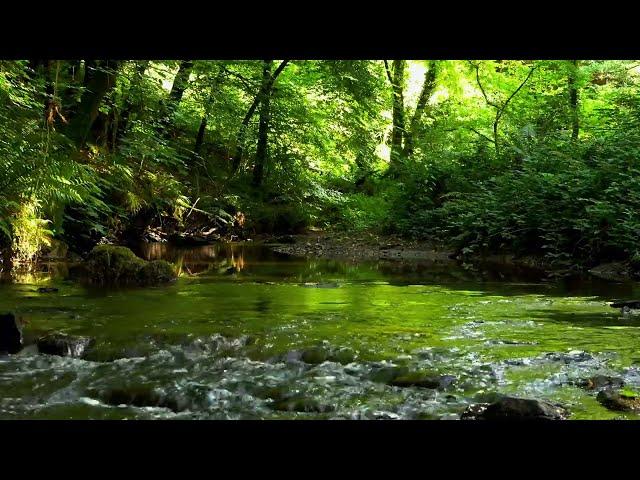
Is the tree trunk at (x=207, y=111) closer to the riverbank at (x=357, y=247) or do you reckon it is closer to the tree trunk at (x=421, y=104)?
the riverbank at (x=357, y=247)

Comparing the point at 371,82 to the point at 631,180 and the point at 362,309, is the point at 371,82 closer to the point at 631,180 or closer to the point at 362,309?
the point at 631,180

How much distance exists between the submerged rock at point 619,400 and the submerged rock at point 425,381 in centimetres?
90

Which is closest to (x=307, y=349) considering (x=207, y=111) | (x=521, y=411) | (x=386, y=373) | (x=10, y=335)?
(x=386, y=373)

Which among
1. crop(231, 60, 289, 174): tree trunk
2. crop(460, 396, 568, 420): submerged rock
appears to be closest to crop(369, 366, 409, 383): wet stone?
crop(460, 396, 568, 420): submerged rock

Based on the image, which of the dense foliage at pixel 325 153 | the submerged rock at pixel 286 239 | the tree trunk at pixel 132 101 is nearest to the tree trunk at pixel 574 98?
the dense foliage at pixel 325 153

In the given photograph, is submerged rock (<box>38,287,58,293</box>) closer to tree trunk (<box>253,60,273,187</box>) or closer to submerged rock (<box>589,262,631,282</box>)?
submerged rock (<box>589,262,631,282</box>)

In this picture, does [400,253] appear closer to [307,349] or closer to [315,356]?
[307,349]

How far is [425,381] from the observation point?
4043mm

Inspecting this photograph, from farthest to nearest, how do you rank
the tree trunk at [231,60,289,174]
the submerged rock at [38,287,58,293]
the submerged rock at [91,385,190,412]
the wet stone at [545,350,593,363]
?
the tree trunk at [231,60,289,174] → the submerged rock at [38,287,58,293] → the wet stone at [545,350,593,363] → the submerged rock at [91,385,190,412]

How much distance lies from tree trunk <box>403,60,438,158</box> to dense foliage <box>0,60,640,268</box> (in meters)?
0.10

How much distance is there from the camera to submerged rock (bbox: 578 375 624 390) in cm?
381

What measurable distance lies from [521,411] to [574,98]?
16946 millimetres
